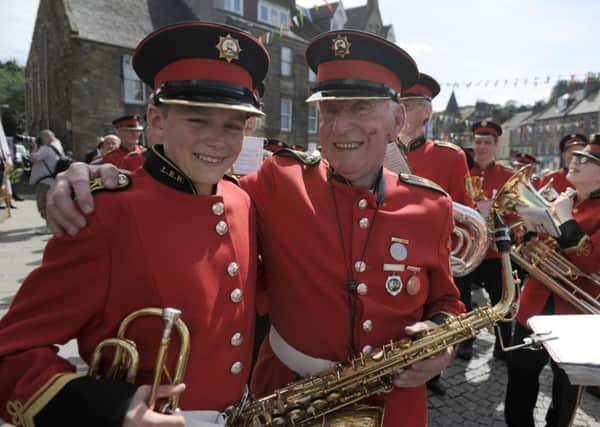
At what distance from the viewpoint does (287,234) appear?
212 centimetres

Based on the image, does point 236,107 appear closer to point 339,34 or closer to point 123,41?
point 339,34

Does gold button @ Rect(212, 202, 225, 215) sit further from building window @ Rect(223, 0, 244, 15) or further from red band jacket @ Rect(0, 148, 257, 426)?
building window @ Rect(223, 0, 244, 15)

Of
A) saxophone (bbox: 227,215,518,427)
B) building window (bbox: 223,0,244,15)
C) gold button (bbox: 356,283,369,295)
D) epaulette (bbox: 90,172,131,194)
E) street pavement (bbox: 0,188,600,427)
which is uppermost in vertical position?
building window (bbox: 223,0,244,15)

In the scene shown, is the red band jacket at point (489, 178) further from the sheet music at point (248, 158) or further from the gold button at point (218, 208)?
the gold button at point (218, 208)

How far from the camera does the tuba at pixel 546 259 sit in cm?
356

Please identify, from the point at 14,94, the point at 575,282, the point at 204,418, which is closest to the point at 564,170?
the point at 575,282

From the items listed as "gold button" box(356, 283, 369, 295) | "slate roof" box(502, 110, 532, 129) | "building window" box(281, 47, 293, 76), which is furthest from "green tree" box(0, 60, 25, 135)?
"slate roof" box(502, 110, 532, 129)

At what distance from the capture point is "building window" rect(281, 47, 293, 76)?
27.7m

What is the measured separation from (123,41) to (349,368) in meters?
23.7

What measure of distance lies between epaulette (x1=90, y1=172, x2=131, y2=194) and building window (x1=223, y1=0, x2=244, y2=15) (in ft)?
87.2

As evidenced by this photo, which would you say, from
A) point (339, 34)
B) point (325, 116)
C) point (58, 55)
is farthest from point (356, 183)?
point (58, 55)

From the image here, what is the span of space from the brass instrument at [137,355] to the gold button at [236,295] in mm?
338

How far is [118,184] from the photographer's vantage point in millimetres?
1656

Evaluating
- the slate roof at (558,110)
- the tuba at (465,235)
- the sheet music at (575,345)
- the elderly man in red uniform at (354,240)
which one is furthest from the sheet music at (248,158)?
the slate roof at (558,110)
